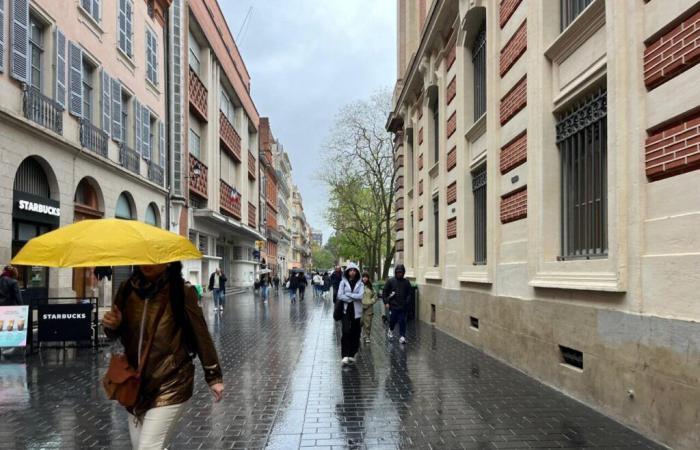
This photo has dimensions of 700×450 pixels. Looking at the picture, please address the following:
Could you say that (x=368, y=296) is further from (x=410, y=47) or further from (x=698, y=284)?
(x=410, y=47)

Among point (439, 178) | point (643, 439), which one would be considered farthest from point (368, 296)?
point (643, 439)

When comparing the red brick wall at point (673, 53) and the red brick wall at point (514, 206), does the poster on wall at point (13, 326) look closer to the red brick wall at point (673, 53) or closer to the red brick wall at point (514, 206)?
the red brick wall at point (514, 206)

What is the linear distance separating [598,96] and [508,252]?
11.6 ft

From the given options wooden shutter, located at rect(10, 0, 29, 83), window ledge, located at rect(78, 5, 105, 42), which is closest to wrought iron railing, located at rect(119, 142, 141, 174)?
window ledge, located at rect(78, 5, 105, 42)

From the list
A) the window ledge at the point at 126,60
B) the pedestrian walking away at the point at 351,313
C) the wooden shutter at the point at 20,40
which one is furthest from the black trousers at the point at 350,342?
the window ledge at the point at 126,60

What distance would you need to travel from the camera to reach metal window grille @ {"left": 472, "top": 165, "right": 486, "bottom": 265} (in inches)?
482

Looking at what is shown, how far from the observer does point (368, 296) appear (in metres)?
12.3

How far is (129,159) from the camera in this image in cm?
2073

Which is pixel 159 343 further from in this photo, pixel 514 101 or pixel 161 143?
pixel 161 143

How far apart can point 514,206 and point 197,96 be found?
24.3m

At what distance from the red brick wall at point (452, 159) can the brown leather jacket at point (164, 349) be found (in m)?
11.4

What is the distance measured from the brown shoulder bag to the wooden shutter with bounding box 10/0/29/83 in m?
12.1

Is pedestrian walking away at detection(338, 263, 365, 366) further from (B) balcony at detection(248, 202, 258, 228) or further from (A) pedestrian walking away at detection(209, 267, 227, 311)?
(B) balcony at detection(248, 202, 258, 228)

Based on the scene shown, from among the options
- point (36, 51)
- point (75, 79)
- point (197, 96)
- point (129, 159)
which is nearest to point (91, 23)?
point (75, 79)
